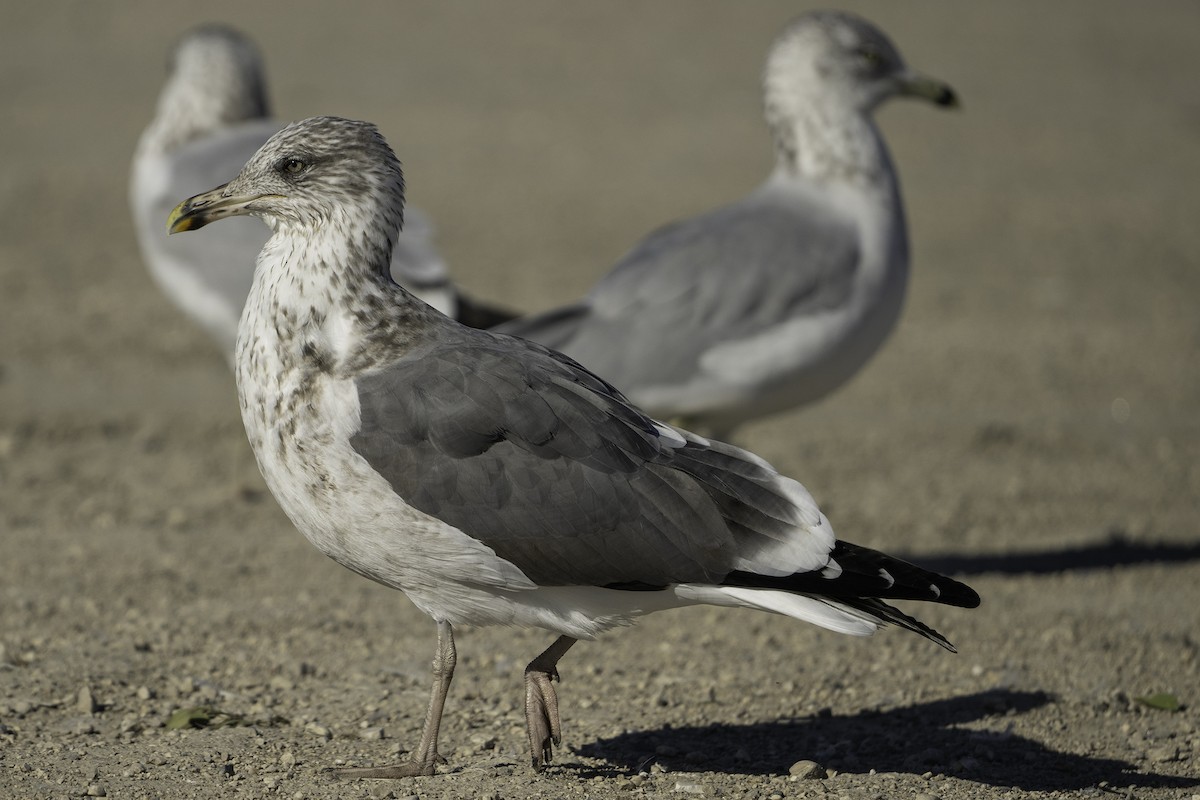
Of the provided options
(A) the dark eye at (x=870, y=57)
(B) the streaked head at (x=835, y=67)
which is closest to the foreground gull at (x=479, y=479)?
(B) the streaked head at (x=835, y=67)

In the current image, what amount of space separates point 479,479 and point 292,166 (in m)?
1.20

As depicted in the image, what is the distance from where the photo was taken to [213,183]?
8.77 m

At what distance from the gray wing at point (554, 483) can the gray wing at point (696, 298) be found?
2.62m

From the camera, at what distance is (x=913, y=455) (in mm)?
9945

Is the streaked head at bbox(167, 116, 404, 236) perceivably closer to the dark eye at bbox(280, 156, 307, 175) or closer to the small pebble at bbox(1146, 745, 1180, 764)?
the dark eye at bbox(280, 156, 307, 175)

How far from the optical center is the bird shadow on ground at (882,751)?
513 cm

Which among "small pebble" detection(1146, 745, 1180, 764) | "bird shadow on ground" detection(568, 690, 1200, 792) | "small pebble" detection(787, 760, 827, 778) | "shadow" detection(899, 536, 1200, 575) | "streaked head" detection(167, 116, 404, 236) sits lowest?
"shadow" detection(899, 536, 1200, 575)

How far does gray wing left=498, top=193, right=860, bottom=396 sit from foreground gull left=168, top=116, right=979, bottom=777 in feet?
8.20

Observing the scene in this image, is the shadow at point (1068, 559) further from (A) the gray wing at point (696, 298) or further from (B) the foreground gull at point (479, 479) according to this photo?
(B) the foreground gull at point (479, 479)

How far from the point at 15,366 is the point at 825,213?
607 centimetres

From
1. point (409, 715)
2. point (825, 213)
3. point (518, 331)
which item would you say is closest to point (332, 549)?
point (409, 715)

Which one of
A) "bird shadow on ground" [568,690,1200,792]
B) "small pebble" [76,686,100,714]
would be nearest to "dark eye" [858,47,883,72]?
"bird shadow on ground" [568,690,1200,792]

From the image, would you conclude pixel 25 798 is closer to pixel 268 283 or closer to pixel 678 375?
pixel 268 283

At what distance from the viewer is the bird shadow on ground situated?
5.13 m
